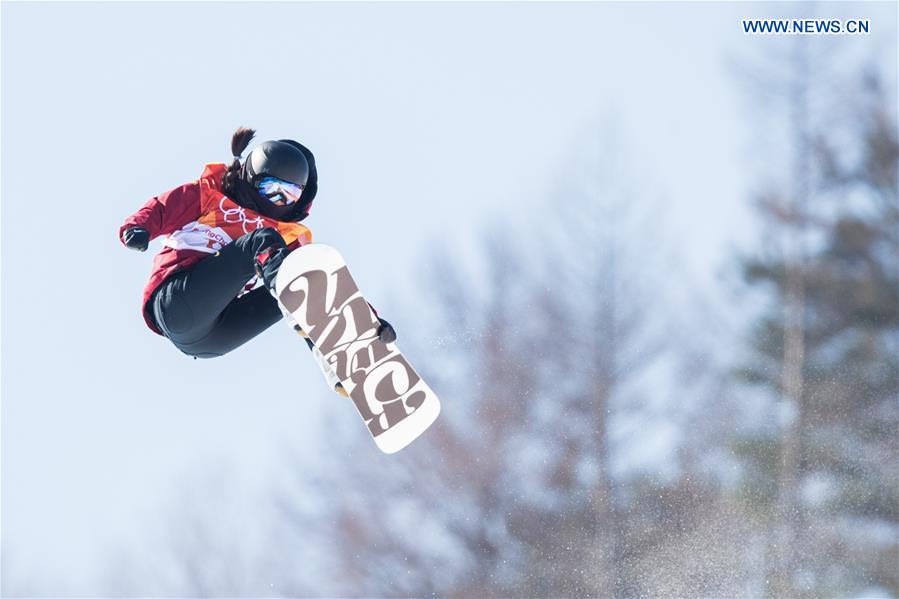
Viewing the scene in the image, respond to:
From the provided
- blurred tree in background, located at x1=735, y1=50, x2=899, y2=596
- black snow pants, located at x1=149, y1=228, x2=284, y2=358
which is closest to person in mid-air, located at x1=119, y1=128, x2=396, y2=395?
black snow pants, located at x1=149, y1=228, x2=284, y2=358

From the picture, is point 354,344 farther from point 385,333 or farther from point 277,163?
point 277,163

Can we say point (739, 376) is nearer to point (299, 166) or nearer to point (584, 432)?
point (584, 432)

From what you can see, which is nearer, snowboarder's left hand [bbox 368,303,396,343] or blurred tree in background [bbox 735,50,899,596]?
snowboarder's left hand [bbox 368,303,396,343]

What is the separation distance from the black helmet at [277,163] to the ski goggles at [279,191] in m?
0.02

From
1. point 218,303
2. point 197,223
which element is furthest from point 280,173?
point 218,303

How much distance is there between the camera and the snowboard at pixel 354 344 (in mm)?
5816

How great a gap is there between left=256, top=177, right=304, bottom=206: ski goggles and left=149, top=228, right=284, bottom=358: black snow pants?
0.90 ft

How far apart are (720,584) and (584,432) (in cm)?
275

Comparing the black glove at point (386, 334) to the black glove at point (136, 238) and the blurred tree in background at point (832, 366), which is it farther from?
the blurred tree in background at point (832, 366)

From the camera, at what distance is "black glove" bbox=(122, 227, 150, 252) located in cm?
564

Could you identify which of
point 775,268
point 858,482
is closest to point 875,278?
point 775,268

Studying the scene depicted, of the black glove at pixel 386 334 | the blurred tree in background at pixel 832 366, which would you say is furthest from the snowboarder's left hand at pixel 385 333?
the blurred tree in background at pixel 832 366

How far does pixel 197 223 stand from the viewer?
602 cm

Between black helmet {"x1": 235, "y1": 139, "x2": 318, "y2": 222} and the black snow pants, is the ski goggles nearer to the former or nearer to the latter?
black helmet {"x1": 235, "y1": 139, "x2": 318, "y2": 222}
